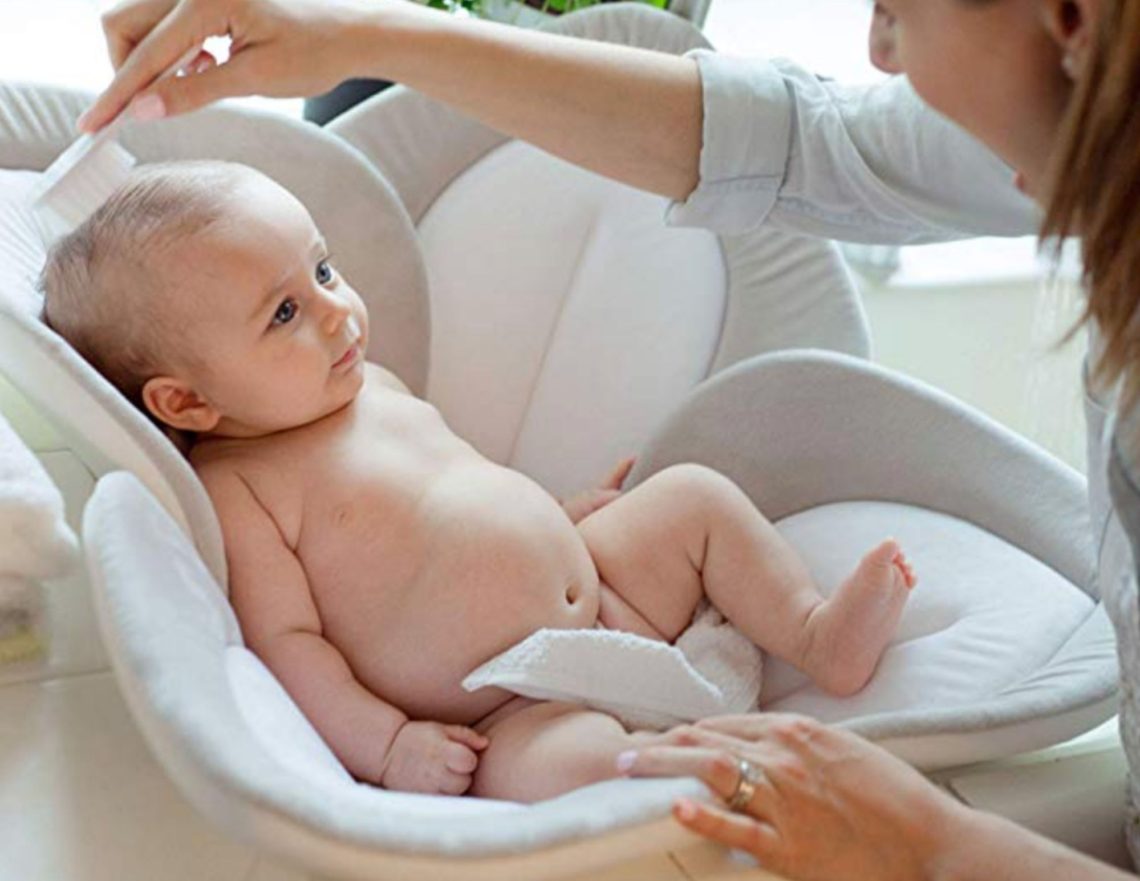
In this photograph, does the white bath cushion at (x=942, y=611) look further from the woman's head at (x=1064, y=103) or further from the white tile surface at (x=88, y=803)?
the white tile surface at (x=88, y=803)

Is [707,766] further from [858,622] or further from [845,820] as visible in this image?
[858,622]

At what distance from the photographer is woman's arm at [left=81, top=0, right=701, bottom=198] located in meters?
1.06

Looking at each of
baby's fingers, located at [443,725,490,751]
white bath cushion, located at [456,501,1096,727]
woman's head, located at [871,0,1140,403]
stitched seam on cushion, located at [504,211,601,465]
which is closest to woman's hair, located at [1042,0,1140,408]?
woman's head, located at [871,0,1140,403]

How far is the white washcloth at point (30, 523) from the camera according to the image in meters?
0.96

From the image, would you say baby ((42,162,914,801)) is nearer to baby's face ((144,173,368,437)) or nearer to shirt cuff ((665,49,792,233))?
baby's face ((144,173,368,437))

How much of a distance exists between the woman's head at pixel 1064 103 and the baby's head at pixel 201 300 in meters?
0.48

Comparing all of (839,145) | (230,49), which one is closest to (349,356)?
(230,49)

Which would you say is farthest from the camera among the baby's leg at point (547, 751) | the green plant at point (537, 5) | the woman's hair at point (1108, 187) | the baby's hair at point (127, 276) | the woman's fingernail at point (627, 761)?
the green plant at point (537, 5)

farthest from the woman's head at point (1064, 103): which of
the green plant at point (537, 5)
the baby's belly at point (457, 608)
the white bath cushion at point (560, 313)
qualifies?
the green plant at point (537, 5)

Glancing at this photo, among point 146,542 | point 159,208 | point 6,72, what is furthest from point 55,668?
point 6,72

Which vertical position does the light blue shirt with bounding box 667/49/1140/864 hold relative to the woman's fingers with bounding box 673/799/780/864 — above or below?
above

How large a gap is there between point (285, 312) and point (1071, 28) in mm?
611

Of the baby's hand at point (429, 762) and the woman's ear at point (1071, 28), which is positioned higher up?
the woman's ear at point (1071, 28)

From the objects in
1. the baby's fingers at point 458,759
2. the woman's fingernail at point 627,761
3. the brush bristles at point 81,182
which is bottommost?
the baby's fingers at point 458,759
